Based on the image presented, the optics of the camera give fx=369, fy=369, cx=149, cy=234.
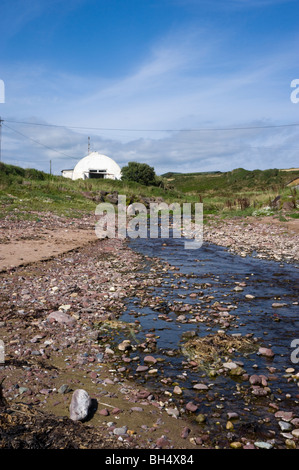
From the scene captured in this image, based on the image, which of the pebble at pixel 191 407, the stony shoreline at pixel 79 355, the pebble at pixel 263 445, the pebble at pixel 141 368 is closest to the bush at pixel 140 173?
the stony shoreline at pixel 79 355

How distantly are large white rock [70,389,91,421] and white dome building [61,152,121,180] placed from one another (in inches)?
1837

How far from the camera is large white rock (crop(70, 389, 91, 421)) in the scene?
355cm

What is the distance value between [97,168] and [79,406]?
48.4 metres

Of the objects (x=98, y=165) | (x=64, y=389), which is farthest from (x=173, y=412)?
(x=98, y=165)

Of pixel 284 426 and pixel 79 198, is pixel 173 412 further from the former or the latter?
pixel 79 198

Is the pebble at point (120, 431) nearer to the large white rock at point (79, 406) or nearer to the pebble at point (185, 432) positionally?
the large white rock at point (79, 406)

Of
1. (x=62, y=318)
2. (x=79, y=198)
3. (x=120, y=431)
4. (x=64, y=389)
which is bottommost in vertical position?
(x=120, y=431)

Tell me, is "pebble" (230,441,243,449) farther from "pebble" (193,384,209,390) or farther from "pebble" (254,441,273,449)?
"pebble" (193,384,209,390)

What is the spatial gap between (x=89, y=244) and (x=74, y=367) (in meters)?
9.26

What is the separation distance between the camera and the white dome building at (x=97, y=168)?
164ft

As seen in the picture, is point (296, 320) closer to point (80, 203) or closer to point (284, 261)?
point (284, 261)

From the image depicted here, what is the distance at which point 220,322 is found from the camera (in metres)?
6.41

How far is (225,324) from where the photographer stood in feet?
20.5

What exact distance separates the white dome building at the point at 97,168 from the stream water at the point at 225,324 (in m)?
39.4
